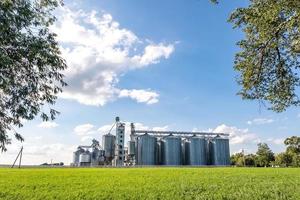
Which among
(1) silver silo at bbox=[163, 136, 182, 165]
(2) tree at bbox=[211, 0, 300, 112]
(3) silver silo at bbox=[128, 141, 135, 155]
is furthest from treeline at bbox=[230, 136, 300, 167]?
(2) tree at bbox=[211, 0, 300, 112]

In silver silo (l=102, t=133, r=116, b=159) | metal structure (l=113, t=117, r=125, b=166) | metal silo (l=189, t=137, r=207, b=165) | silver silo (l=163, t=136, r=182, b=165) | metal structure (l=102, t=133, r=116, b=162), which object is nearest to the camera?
metal structure (l=113, t=117, r=125, b=166)

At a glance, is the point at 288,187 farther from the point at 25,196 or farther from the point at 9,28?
the point at 9,28

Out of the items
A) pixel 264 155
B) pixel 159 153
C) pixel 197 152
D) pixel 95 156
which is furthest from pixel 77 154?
pixel 264 155

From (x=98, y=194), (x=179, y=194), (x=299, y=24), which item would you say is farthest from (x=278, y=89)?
(x=98, y=194)

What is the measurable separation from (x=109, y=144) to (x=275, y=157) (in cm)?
7461

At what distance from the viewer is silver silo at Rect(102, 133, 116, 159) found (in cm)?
15475

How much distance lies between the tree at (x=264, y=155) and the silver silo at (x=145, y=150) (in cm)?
4538

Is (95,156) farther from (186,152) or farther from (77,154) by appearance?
(186,152)

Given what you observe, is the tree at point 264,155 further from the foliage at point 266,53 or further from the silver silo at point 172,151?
the foliage at point 266,53

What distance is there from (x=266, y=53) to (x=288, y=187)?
905 cm

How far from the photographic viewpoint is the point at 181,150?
152 meters

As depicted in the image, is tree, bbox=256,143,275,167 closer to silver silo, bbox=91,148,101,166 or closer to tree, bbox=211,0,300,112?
silver silo, bbox=91,148,101,166

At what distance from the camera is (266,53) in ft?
56.1

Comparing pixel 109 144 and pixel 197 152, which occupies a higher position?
pixel 109 144
